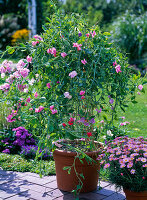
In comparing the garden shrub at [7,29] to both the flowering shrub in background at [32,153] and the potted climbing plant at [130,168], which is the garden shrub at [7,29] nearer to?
the flowering shrub in background at [32,153]

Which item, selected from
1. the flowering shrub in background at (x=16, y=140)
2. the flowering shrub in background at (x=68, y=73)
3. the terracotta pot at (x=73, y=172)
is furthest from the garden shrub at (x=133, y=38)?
the terracotta pot at (x=73, y=172)

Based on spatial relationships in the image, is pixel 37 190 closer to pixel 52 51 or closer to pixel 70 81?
pixel 70 81

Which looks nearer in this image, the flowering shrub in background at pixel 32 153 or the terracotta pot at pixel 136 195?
the terracotta pot at pixel 136 195

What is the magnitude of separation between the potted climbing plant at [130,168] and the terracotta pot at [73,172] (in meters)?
0.31

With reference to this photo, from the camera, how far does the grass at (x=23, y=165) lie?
349 cm

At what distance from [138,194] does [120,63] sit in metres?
1.13

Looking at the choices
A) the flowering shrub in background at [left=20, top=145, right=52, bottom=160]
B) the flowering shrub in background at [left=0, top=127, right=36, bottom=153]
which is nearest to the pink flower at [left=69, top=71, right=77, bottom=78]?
the flowering shrub in background at [left=20, top=145, right=52, bottom=160]

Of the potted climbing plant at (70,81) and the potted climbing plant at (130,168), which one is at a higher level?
the potted climbing plant at (70,81)

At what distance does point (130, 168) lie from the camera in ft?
8.08

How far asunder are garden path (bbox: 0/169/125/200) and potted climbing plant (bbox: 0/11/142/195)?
102mm

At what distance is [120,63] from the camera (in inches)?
114

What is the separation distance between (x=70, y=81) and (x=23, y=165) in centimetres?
132

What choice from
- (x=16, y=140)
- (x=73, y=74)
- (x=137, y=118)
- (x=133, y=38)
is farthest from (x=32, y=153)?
(x=133, y=38)

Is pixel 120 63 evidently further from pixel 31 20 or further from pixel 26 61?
pixel 31 20
